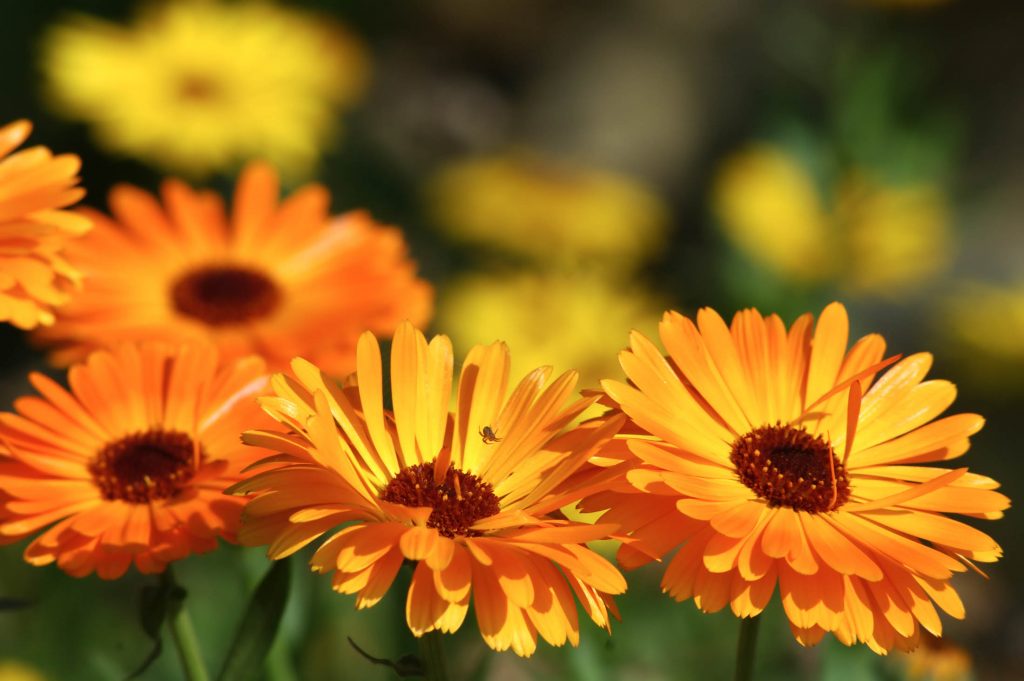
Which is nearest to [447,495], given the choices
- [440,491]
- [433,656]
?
[440,491]

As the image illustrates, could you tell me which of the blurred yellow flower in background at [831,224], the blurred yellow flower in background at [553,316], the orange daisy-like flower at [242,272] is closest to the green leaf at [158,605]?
the orange daisy-like flower at [242,272]

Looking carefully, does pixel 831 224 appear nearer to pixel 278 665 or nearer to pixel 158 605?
pixel 278 665

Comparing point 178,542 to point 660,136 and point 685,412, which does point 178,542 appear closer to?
point 685,412

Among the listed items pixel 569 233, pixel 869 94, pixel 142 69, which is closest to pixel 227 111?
pixel 142 69

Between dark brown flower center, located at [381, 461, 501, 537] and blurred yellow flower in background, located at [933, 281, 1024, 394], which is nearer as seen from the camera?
dark brown flower center, located at [381, 461, 501, 537]

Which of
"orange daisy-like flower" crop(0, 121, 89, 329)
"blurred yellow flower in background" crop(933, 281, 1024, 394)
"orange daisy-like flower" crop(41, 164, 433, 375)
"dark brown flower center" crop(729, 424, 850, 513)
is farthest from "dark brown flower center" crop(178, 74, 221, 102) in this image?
"dark brown flower center" crop(729, 424, 850, 513)

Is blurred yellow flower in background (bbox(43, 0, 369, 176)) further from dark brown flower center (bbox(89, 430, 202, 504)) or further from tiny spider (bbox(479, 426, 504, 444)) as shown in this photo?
tiny spider (bbox(479, 426, 504, 444))

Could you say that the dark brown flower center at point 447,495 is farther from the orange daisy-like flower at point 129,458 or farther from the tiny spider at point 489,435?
the orange daisy-like flower at point 129,458
